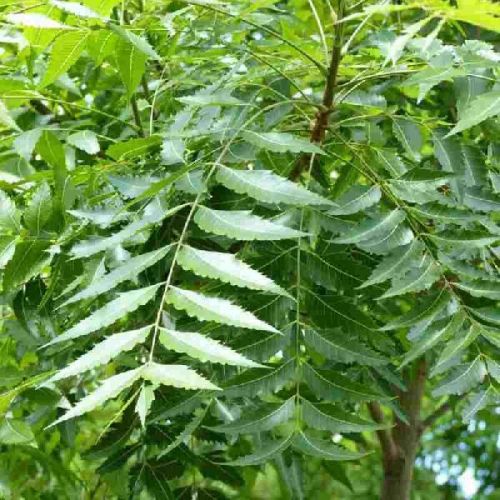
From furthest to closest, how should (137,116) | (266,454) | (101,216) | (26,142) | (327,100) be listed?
(137,116)
(26,142)
(327,100)
(101,216)
(266,454)

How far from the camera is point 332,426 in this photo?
43.4 inches

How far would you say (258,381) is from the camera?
1.12m

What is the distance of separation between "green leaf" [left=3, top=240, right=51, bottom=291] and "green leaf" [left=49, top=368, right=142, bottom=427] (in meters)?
0.38

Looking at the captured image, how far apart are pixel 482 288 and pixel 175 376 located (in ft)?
1.39

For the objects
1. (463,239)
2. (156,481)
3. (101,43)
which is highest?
(101,43)

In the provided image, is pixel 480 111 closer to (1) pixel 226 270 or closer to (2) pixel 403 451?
(1) pixel 226 270

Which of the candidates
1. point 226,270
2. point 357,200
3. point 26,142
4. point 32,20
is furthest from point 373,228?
point 26,142

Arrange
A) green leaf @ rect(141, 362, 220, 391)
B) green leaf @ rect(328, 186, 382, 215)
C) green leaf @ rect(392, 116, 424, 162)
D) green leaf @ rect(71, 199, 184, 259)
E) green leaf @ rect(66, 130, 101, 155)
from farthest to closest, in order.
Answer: green leaf @ rect(66, 130, 101, 155)
green leaf @ rect(392, 116, 424, 162)
green leaf @ rect(328, 186, 382, 215)
green leaf @ rect(71, 199, 184, 259)
green leaf @ rect(141, 362, 220, 391)

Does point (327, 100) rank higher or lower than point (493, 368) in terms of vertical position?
higher

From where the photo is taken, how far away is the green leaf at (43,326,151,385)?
2.93 ft

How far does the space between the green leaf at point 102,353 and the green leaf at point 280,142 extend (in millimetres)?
295

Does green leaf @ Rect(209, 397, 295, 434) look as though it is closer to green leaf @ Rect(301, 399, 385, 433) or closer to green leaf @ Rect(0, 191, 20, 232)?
green leaf @ Rect(301, 399, 385, 433)

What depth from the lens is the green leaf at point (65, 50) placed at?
3.85 feet

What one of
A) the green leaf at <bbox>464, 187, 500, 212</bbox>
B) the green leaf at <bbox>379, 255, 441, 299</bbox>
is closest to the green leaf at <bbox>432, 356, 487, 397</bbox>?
the green leaf at <bbox>379, 255, 441, 299</bbox>
